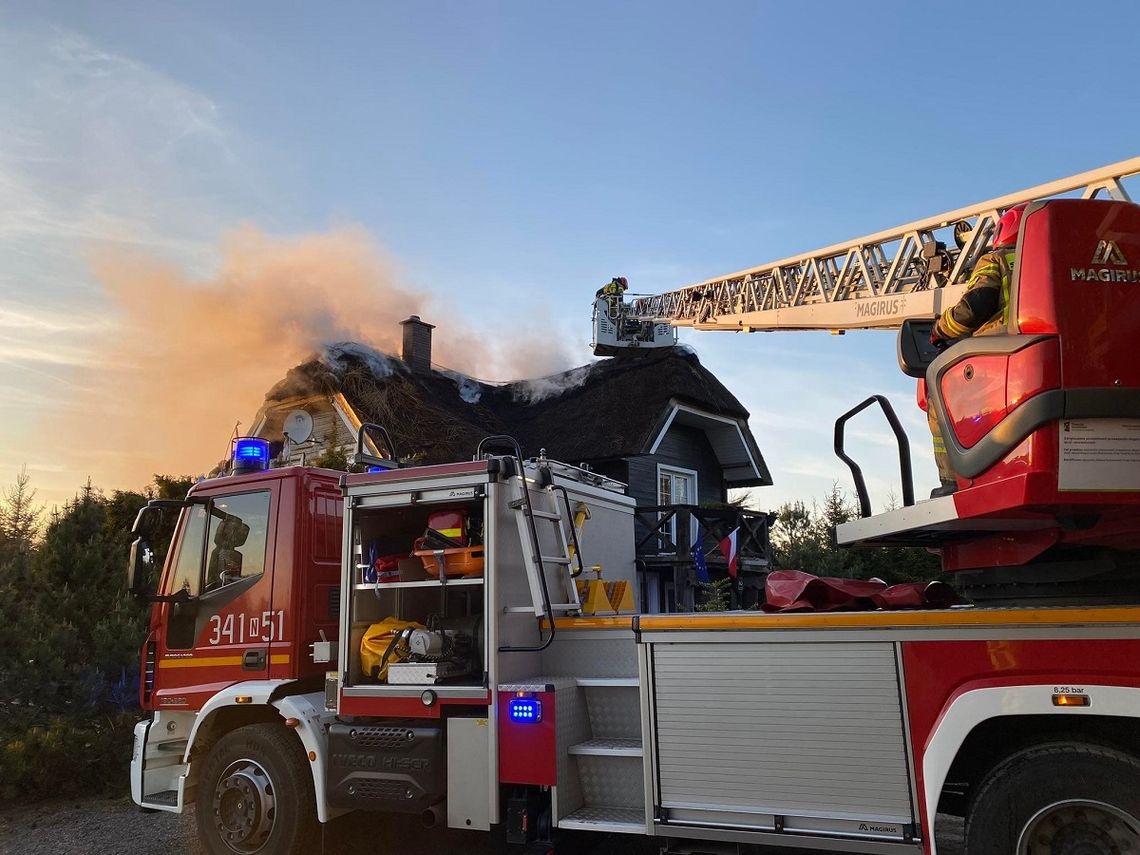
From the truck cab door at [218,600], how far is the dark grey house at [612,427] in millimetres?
8556

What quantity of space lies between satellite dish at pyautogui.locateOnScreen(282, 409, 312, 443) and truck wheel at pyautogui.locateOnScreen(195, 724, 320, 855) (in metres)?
13.0

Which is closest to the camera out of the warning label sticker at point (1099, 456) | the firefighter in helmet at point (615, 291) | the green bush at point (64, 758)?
the warning label sticker at point (1099, 456)

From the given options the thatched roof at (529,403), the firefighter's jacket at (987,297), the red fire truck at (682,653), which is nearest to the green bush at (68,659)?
the red fire truck at (682,653)

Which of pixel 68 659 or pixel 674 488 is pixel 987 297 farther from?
pixel 674 488

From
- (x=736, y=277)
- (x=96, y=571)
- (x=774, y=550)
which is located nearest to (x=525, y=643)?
(x=96, y=571)

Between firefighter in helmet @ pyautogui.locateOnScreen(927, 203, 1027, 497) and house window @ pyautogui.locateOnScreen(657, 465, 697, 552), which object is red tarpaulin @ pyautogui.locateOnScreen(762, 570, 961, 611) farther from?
house window @ pyautogui.locateOnScreen(657, 465, 697, 552)

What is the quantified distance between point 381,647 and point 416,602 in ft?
1.65

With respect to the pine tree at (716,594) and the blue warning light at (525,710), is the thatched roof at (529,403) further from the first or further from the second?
the blue warning light at (525,710)

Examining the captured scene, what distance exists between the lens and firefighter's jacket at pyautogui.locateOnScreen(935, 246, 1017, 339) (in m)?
3.74

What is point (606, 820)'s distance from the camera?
456cm

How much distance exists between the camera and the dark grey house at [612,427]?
54.3 ft

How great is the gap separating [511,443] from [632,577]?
72.4 inches

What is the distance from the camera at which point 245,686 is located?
5707 millimetres

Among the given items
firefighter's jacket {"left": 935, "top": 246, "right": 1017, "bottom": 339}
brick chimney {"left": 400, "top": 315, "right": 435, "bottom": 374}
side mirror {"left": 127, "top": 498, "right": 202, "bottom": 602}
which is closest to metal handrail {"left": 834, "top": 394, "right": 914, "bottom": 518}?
firefighter's jacket {"left": 935, "top": 246, "right": 1017, "bottom": 339}
